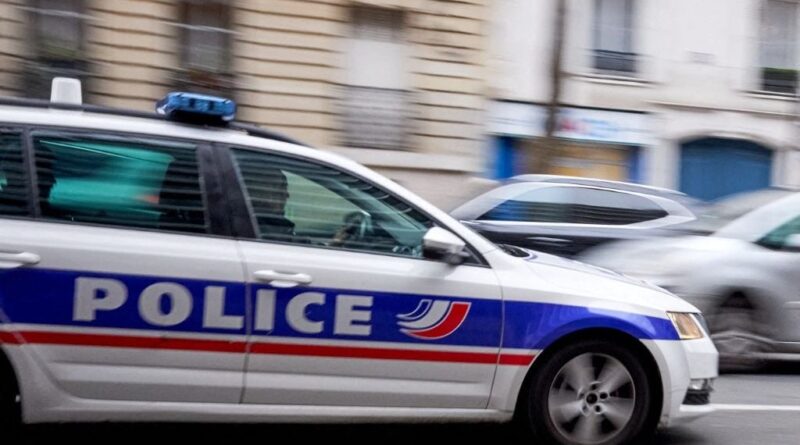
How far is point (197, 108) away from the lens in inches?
201

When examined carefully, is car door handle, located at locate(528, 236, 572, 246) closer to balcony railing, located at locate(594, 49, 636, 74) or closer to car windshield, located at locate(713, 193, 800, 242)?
car windshield, located at locate(713, 193, 800, 242)

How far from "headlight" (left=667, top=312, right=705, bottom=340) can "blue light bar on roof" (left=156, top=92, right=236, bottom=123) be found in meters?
2.30

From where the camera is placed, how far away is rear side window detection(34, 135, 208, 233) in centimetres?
489

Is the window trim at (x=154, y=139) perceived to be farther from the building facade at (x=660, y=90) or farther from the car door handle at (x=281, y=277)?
the building facade at (x=660, y=90)

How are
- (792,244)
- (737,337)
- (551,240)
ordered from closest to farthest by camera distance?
(737,337)
(792,244)
(551,240)

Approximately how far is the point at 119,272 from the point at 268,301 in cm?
63

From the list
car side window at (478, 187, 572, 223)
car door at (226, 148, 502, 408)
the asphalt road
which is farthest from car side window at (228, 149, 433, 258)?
car side window at (478, 187, 572, 223)

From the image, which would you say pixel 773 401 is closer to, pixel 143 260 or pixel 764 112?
pixel 143 260

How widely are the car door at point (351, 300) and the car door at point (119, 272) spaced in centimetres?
16

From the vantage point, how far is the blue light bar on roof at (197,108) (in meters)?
5.11

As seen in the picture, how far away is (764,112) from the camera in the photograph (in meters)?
19.1

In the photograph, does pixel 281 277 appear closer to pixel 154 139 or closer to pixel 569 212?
pixel 154 139

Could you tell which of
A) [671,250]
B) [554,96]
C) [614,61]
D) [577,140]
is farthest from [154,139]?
[614,61]

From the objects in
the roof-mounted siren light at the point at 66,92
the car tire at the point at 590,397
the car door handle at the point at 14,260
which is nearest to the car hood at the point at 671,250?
the car tire at the point at 590,397
